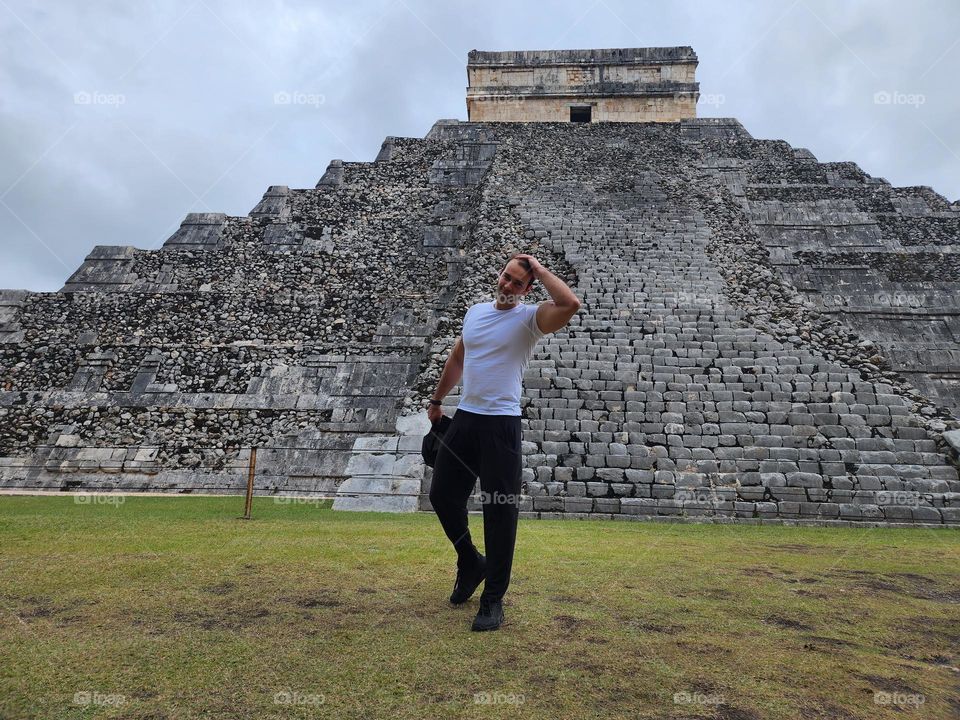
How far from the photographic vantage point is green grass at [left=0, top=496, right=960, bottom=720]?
5.98ft

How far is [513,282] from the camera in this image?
119 inches

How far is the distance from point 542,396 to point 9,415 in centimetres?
971

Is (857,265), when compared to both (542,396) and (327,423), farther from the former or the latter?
(327,423)

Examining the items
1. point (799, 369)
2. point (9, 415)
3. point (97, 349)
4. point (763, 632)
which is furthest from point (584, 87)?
point (763, 632)

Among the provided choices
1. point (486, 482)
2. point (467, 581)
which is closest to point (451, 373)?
point (486, 482)

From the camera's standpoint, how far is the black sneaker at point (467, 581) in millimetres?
2883
